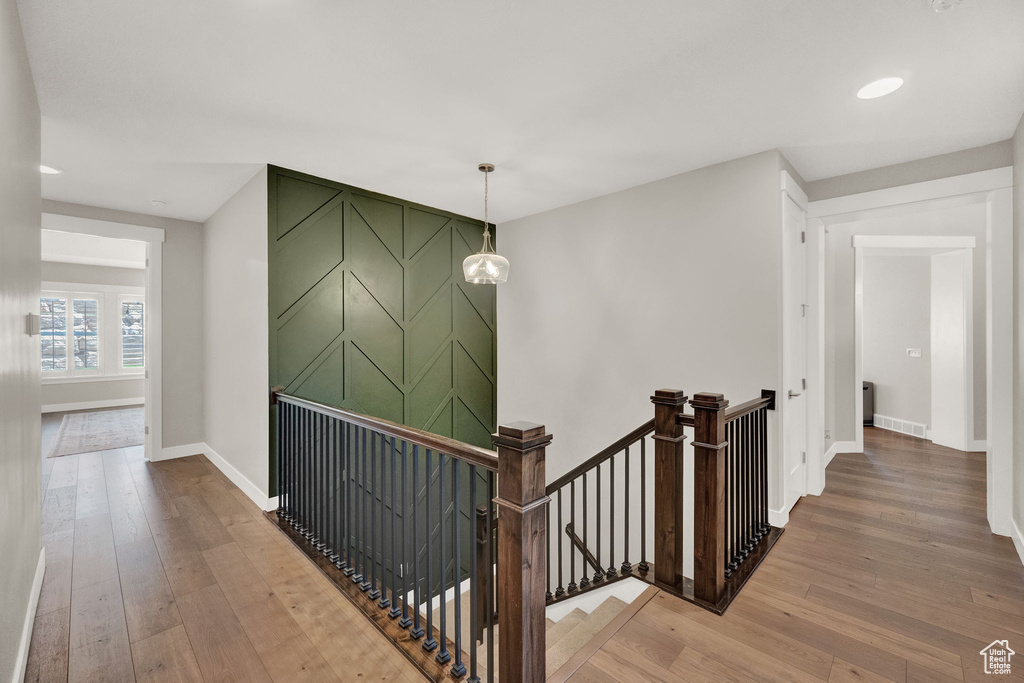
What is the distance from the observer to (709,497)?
2.15m

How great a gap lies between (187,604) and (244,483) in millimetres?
1576

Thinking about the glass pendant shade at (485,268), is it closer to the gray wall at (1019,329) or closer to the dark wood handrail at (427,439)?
the dark wood handrail at (427,439)

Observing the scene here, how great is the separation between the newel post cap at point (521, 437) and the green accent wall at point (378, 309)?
8.39ft

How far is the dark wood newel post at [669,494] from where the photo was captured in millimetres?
2203

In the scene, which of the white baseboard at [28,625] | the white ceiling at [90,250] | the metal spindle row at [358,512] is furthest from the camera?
the white ceiling at [90,250]

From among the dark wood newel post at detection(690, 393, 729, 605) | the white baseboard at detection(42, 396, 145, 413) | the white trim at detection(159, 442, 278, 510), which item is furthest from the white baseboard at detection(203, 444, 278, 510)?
the white baseboard at detection(42, 396, 145, 413)

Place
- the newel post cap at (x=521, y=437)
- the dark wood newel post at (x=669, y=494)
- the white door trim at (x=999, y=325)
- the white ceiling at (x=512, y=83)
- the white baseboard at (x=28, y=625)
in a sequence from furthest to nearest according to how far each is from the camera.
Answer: the white door trim at (x=999, y=325), the dark wood newel post at (x=669, y=494), the white ceiling at (x=512, y=83), the white baseboard at (x=28, y=625), the newel post cap at (x=521, y=437)

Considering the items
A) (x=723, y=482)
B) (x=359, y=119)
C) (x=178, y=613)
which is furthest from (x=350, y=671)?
(x=359, y=119)

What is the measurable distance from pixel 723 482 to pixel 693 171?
2.29 m

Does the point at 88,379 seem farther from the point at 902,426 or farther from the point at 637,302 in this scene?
the point at 902,426

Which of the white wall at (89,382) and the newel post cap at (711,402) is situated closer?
the newel post cap at (711,402)

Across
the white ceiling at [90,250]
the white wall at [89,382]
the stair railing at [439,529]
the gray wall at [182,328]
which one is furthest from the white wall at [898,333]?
the white wall at [89,382]

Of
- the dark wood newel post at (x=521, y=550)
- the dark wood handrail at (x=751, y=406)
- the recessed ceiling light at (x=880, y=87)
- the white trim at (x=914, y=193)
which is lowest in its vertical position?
the dark wood newel post at (x=521, y=550)

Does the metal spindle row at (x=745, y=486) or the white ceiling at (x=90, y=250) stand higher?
the white ceiling at (x=90, y=250)
